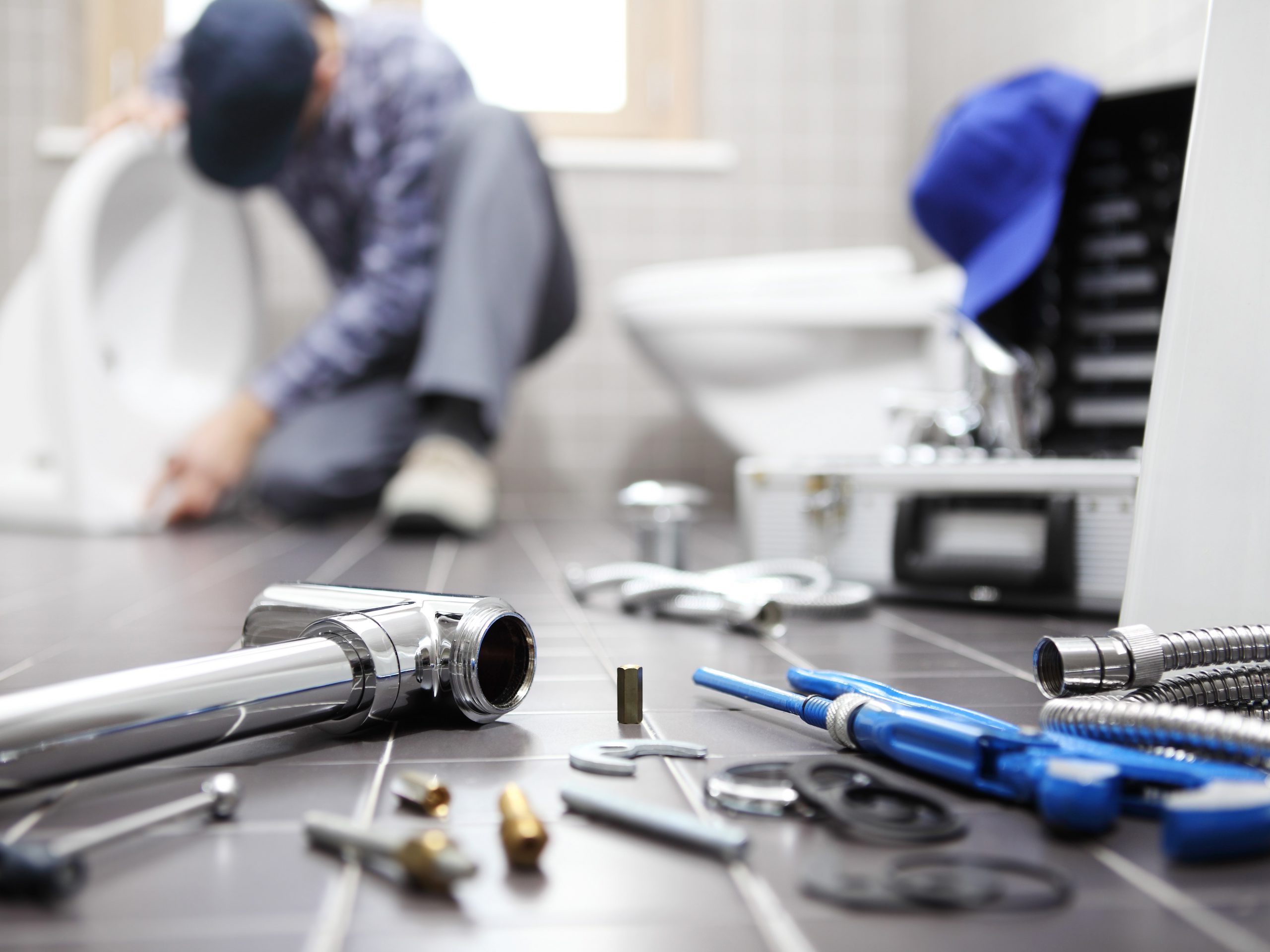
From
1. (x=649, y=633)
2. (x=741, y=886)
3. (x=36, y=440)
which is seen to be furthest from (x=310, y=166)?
(x=741, y=886)

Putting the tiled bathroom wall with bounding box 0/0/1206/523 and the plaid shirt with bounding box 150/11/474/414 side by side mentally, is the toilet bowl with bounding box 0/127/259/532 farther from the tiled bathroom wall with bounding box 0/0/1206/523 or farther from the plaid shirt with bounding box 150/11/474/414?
the tiled bathroom wall with bounding box 0/0/1206/523

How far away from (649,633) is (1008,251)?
2.02 feet

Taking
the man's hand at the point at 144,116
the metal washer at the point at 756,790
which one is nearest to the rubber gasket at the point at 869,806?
the metal washer at the point at 756,790

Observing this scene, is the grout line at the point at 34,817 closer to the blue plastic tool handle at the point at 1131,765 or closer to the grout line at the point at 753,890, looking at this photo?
the grout line at the point at 753,890

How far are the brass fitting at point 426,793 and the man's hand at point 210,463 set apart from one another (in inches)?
61.4

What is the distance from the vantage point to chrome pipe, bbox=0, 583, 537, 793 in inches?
15.6

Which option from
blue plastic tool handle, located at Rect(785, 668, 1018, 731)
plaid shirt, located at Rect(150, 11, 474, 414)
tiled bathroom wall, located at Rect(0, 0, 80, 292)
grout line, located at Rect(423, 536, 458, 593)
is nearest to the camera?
blue plastic tool handle, located at Rect(785, 668, 1018, 731)

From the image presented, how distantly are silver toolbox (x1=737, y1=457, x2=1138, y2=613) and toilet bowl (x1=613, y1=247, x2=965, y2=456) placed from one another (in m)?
0.83

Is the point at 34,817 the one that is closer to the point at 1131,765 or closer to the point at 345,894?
the point at 345,894

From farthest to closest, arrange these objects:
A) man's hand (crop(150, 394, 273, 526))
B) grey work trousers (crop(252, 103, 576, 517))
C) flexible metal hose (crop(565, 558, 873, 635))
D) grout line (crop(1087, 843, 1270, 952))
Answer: man's hand (crop(150, 394, 273, 526)) < grey work trousers (crop(252, 103, 576, 517)) < flexible metal hose (crop(565, 558, 873, 635)) < grout line (crop(1087, 843, 1270, 952))

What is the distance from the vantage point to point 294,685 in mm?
462

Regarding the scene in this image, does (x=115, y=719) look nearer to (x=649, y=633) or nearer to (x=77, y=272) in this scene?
(x=649, y=633)

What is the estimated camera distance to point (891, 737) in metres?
0.44

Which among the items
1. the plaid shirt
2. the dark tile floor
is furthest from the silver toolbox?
the plaid shirt
